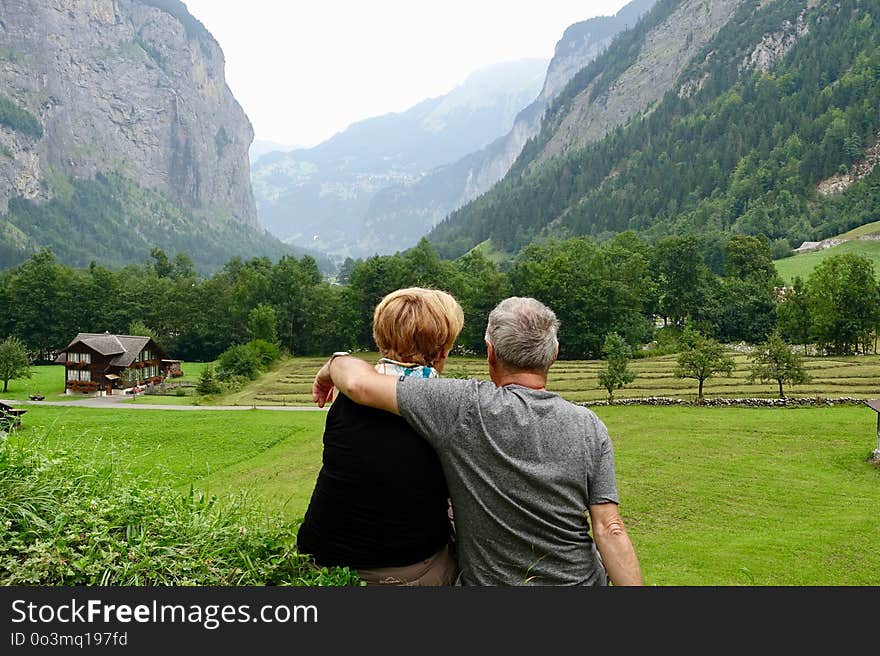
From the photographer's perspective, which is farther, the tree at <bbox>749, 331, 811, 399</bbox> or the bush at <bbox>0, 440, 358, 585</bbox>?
the tree at <bbox>749, 331, 811, 399</bbox>

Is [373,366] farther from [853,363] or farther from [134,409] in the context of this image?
[853,363]

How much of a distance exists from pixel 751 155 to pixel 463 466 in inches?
6740

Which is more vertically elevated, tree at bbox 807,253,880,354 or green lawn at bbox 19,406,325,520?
tree at bbox 807,253,880,354

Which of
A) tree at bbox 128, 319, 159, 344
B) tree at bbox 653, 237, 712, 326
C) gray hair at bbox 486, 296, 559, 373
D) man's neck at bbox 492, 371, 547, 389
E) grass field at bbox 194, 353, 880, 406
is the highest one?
tree at bbox 653, 237, 712, 326

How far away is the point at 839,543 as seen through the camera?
1534 centimetres

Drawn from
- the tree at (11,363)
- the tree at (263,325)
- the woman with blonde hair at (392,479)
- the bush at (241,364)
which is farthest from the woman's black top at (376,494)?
the tree at (263,325)

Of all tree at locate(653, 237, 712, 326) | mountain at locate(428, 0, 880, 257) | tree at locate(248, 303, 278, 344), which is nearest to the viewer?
tree at locate(248, 303, 278, 344)

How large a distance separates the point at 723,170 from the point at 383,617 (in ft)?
566

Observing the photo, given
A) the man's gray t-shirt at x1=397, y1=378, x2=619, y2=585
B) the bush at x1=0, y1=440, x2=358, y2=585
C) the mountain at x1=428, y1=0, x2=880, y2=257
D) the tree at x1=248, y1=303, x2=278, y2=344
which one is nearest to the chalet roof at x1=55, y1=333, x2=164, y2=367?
the tree at x1=248, y1=303, x2=278, y2=344

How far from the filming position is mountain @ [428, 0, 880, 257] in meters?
141

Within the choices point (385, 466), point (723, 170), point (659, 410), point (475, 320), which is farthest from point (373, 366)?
point (723, 170)

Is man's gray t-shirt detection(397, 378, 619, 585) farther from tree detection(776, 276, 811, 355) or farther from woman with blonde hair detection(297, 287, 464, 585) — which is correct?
tree detection(776, 276, 811, 355)

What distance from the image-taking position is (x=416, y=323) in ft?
13.1

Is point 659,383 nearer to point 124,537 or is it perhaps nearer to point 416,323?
point 416,323
